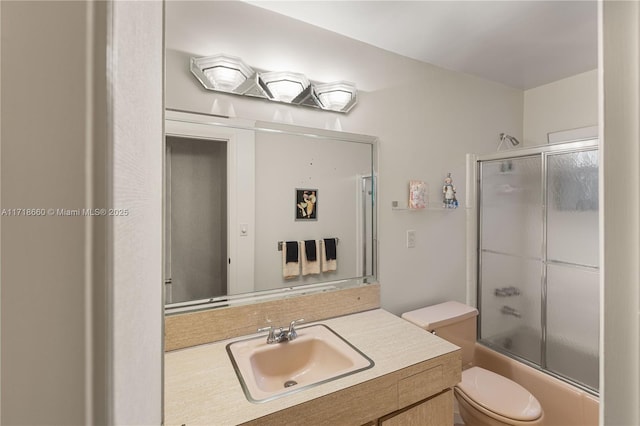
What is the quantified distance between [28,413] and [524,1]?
6.77 ft

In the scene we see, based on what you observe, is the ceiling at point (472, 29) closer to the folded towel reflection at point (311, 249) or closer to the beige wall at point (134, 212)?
the folded towel reflection at point (311, 249)

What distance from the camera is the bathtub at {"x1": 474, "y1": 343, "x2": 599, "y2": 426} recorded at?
156 cm

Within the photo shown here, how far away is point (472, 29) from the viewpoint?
64.4 inches

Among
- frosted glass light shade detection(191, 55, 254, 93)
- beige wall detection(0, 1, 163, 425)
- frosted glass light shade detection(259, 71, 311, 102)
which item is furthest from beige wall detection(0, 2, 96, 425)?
frosted glass light shade detection(259, 71, 311, 102)

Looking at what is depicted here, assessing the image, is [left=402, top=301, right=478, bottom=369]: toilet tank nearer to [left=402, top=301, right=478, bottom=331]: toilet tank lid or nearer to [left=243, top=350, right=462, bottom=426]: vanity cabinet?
[left=402, top=301, right=478, bottom=331]: toilet tank lid

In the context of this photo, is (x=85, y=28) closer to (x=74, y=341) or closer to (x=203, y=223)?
(x=74, y=341)

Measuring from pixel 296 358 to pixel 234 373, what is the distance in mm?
344

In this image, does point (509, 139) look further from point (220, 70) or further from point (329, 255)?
point (220, 70)

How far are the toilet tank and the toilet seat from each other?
0.53ft

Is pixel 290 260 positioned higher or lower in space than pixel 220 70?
lower

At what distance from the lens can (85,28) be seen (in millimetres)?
206

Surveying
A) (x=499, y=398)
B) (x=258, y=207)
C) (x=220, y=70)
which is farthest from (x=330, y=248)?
(x=499, y=398)

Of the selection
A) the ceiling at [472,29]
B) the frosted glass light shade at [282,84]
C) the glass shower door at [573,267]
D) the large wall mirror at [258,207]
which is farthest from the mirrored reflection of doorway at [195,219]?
the glass shower door at [573,267]

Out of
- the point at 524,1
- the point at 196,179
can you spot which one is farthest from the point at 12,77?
the point at 524,1
